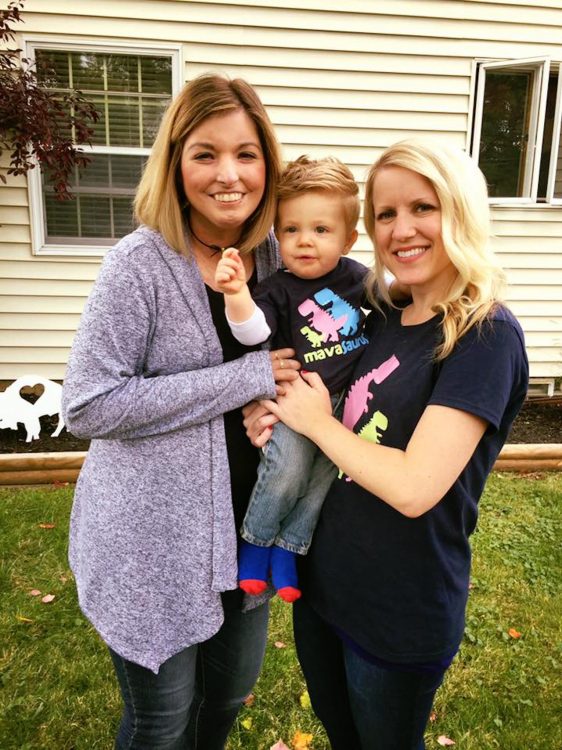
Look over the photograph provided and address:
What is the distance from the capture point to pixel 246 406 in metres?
1.71

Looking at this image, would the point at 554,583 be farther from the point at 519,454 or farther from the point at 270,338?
the point at 270,338

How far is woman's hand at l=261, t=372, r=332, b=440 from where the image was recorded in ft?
5.19

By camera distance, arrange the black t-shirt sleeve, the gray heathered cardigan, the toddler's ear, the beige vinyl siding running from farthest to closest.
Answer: the beige vinyl siding, the toddler's ear, the gray heathered cardigan, the black t-shirt sleeve

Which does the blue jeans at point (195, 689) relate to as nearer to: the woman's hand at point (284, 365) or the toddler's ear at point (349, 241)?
the woman's hand at point (284, 365)

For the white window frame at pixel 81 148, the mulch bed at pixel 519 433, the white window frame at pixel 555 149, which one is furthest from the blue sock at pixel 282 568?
the white window frame at pixel 555 149

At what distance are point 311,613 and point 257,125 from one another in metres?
1.34

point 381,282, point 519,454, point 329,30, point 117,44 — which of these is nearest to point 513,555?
point 519,454

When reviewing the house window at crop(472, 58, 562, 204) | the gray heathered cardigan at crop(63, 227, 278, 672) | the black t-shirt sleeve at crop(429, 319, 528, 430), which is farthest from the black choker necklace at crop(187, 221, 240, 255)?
the house window at crop(472, 58, 562, 204)

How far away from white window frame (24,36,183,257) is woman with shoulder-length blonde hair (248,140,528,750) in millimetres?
4546

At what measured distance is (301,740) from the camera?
2.46 metres

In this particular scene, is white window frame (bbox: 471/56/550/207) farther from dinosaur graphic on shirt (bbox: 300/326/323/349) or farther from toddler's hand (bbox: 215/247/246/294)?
toddler's hand (bbox: 215/247/246/294)

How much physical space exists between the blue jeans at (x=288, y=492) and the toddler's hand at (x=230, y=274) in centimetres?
39

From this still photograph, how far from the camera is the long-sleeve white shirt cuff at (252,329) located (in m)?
1.61

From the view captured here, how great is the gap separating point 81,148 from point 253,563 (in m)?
4.72
